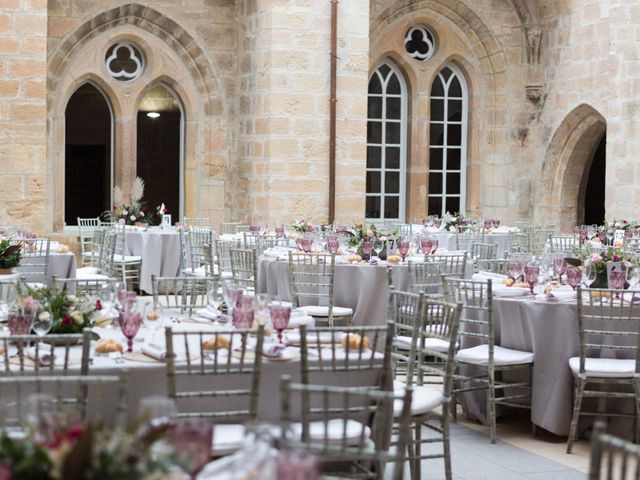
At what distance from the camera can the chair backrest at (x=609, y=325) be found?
19.8 feet

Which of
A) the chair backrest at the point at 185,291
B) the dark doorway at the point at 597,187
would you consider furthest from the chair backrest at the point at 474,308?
the dark doorway at the point at 597,187

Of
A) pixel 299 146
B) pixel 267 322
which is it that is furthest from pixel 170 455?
pixel 299 146

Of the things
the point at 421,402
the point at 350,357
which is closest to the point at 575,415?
the point at 421,402

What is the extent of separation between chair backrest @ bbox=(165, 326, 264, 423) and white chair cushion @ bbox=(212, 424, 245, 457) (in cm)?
4

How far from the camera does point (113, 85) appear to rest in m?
14.7

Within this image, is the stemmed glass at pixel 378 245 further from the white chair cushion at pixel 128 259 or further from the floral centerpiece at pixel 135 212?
the floral centerpiece at pixel 135 212

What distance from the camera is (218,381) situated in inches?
178

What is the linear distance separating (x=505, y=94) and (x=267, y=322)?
1206cm

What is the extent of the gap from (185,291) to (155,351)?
378 cm

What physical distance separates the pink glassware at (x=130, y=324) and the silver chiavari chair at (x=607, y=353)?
238 cm

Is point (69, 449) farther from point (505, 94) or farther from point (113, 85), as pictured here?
point (505, 94)

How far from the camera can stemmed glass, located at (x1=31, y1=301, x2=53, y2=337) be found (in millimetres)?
4762

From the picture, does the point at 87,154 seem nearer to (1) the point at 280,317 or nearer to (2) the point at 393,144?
(2) the point at 393,144

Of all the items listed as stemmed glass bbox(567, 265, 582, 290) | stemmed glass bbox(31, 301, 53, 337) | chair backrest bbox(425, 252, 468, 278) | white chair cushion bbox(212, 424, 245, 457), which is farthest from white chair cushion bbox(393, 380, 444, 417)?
chair backrest bbox(425, 252, 468, 278)
